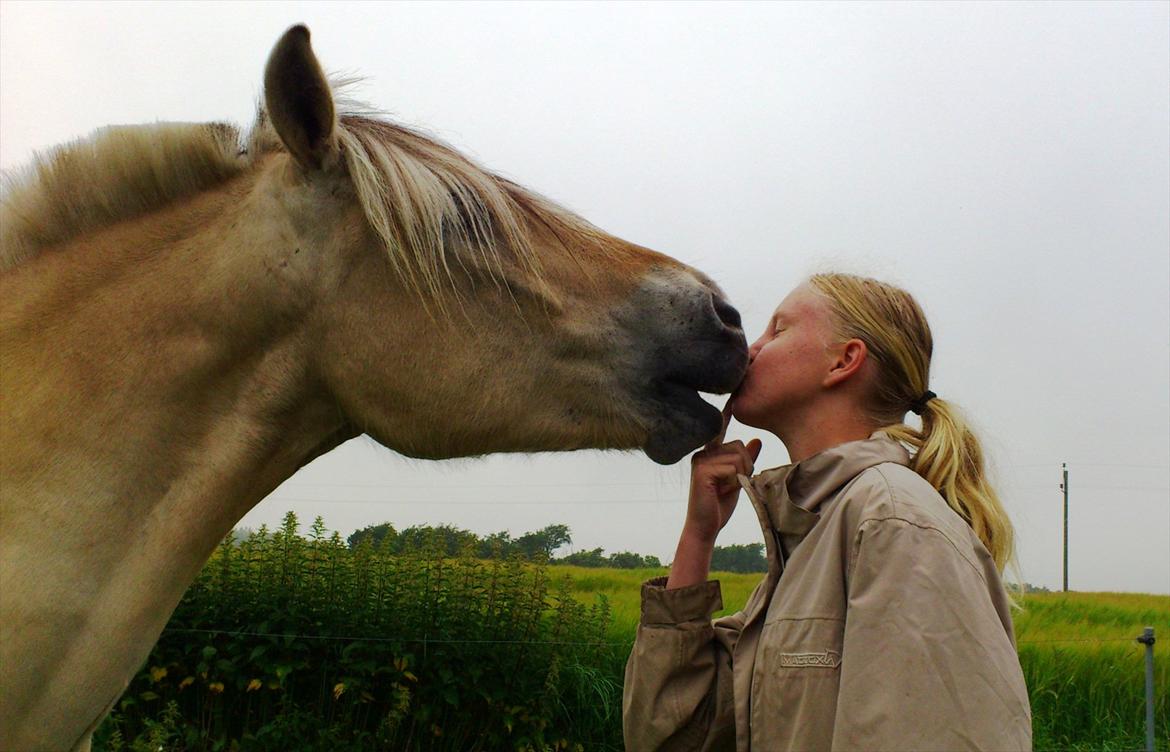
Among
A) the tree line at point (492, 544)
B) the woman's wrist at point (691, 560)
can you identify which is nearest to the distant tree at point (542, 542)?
the tree line at point (492, 544)

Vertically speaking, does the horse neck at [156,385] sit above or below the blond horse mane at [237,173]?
below

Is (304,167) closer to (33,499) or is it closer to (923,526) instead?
(33,499)

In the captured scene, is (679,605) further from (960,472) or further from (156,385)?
(156,385)

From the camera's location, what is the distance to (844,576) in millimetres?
1724

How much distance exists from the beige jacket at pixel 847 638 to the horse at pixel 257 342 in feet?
1.21

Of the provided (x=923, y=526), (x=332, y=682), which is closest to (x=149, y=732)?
(x=332, y=682)

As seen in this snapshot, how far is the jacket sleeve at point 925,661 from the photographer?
4.73 ft

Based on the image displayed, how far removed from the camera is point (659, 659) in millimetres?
2182

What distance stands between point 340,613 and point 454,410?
4.20 meters

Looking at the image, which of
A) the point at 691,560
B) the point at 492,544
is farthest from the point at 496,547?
the point at 691,560

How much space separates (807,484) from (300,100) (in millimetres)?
1377

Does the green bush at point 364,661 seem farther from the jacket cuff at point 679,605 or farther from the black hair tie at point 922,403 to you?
the black hair tie at point 922,403

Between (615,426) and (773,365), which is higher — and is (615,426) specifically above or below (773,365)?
below

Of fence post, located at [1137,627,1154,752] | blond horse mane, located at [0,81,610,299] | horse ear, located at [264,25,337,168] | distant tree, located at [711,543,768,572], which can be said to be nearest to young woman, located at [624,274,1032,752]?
blond horse mane, located at [0,81,610,299]
